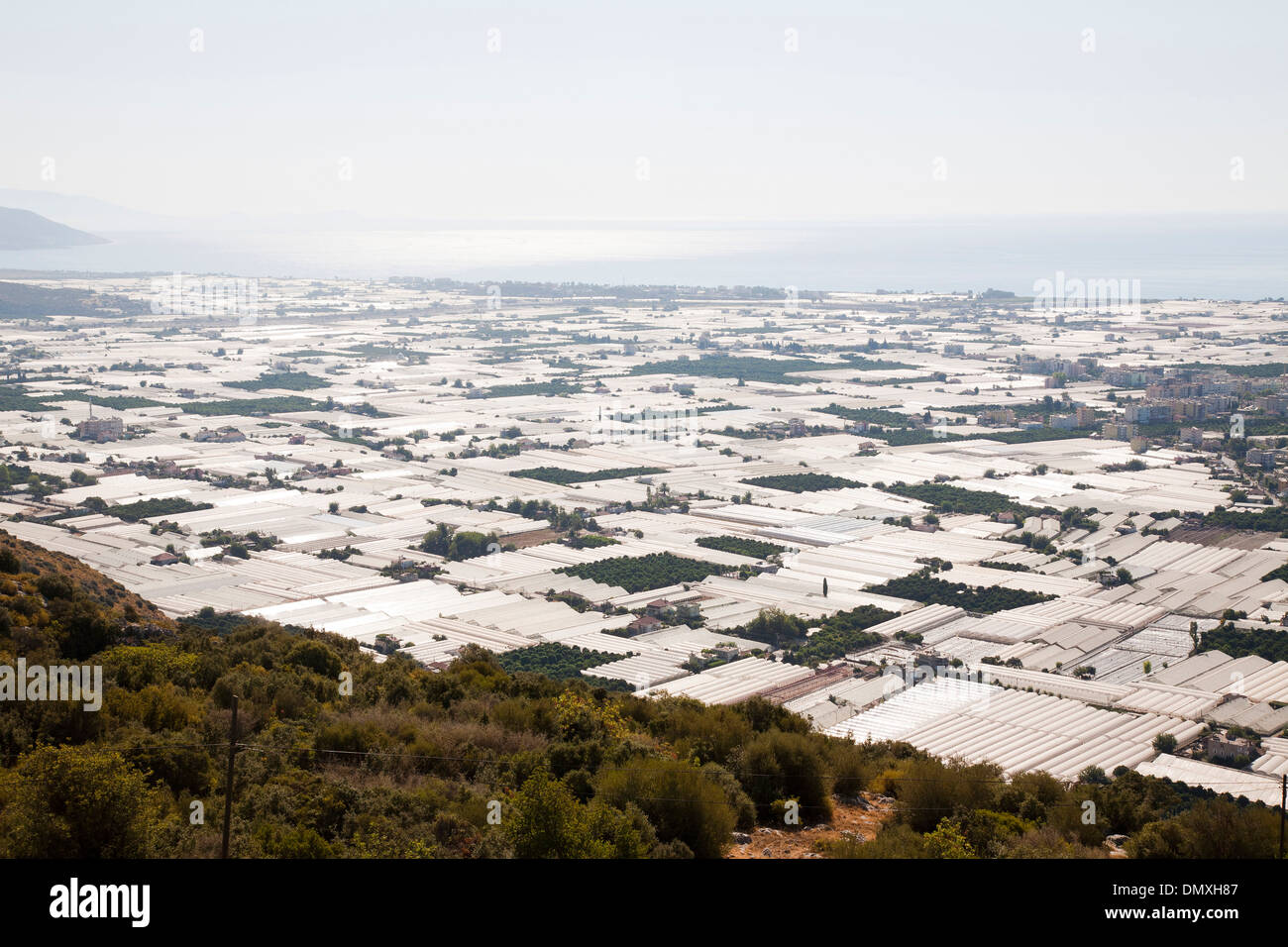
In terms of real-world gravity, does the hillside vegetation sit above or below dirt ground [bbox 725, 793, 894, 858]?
above

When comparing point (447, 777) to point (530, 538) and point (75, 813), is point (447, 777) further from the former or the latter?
point (530, 538)

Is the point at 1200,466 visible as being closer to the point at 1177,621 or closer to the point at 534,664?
the point at 1177,621

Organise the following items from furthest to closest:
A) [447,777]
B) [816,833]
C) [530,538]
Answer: [530,538] → [447,777] → [816,833]

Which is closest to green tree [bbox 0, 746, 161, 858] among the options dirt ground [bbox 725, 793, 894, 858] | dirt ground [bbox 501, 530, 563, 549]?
dirt ground [bbox 725, 793, 894, 858]

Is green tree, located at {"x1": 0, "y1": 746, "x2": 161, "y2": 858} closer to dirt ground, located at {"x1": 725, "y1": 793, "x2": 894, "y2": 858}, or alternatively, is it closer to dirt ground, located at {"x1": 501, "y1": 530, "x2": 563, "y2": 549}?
dirt ground, located at {"x1": 725, "y1": 793, "x2": 894, "y2": 858}

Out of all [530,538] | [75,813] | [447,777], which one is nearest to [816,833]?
[447,777]

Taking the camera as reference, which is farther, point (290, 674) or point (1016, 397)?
point (1016, 397)
